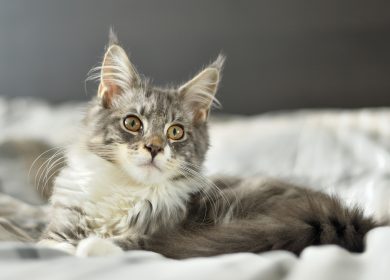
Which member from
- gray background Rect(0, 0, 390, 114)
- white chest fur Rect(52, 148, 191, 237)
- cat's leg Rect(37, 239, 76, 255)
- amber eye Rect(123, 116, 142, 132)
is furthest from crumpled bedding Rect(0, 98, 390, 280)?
amber eye Rect(123, 116, 142, 132)

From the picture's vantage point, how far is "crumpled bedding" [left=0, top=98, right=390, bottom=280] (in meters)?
0.82

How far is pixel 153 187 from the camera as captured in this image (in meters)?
1.42

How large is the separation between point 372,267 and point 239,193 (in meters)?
0.65

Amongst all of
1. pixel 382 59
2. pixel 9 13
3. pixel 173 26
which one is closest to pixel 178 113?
pixel 173 26

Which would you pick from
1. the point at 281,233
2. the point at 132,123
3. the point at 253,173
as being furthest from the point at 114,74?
the point at 253,173

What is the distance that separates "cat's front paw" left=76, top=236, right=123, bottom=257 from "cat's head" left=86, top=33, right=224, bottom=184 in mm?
285

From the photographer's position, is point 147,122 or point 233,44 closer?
point 147,122

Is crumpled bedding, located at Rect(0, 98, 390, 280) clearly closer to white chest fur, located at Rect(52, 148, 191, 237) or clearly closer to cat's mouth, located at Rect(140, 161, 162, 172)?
white chest fur, located at Rect(52, 148, 191, 237)

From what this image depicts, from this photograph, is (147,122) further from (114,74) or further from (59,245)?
(59,245)

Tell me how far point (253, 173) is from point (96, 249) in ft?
4.08

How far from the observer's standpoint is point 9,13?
3188mm

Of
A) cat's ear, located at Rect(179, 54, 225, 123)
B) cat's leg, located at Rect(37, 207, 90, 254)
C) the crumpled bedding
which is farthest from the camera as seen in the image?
cat's ear, located at Rect(179, 54, 225, 123)

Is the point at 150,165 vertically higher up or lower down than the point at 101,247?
higher up

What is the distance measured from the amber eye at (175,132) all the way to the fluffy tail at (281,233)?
32 centimetres
